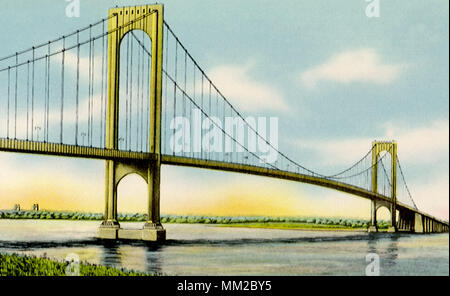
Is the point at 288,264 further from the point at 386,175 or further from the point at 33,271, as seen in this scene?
the point at 386,175

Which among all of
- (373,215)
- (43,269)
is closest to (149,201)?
(43,269)

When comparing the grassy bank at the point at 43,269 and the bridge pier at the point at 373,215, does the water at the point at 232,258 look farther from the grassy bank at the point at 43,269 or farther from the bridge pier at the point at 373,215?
the bridge pier at the point at 373,215

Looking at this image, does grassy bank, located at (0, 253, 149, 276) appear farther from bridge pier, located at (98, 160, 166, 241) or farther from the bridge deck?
bridge pier, located at (98, 160, 166, 241)

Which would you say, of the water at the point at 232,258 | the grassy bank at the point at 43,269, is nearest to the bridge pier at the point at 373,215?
the water at the point at 232,258

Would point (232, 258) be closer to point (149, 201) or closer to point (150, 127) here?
point (149, 201)

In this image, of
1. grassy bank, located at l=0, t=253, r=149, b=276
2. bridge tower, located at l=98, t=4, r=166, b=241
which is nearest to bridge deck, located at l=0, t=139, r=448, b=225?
bridge tower, located at l=98, t=4, r=166, b=241

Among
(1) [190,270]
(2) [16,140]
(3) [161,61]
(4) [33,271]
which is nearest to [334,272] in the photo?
Result: (1) [190,270]
